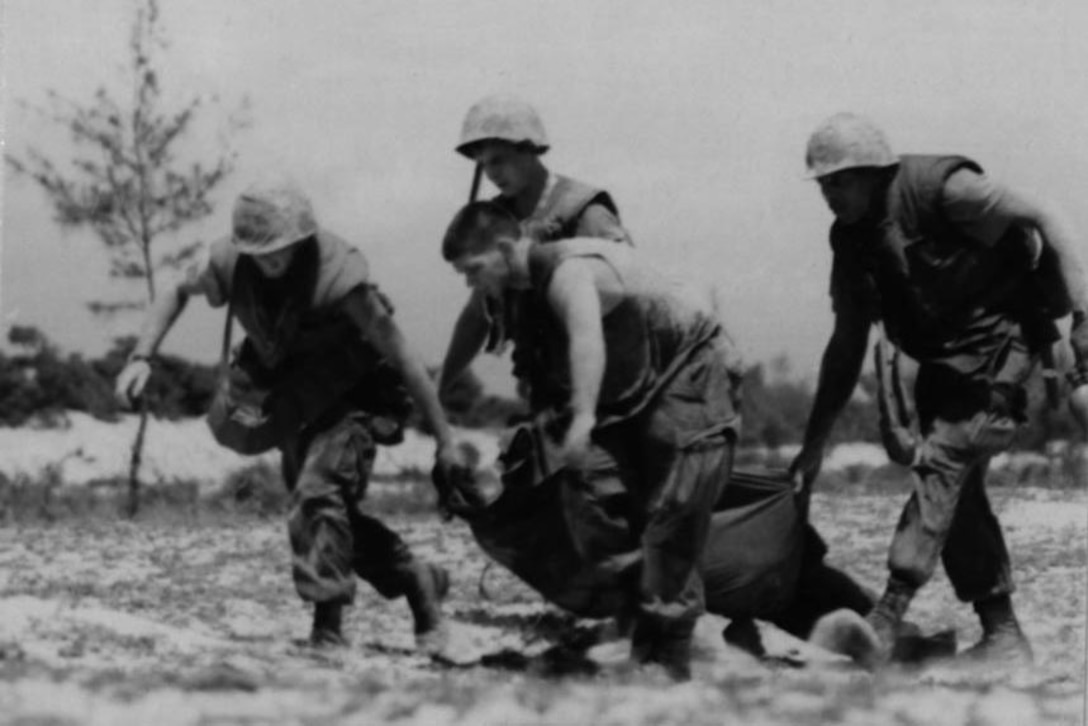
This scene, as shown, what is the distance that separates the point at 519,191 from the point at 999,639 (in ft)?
7.57

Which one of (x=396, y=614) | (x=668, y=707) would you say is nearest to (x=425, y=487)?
(x=396, y=614)

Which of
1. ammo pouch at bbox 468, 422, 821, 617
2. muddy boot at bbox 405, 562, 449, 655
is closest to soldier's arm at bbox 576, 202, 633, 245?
ammo pouch at bbox 468, 422, 821, 617

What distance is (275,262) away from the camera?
22.1ft

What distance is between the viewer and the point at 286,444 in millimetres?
7086

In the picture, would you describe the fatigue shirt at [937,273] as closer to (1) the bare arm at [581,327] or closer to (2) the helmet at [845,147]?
(2) the helmet at [845,147]

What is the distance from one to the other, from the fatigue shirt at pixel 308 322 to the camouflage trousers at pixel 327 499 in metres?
0.09

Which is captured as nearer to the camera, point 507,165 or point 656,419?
point 656,419

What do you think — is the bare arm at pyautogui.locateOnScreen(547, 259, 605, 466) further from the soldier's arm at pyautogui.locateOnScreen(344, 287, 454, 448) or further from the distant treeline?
the distant treeline

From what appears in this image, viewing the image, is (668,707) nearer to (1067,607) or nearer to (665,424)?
(665,424)

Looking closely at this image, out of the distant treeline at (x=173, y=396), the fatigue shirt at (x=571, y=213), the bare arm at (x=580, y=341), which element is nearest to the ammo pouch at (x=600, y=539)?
the bare arm at (x=580, y=341)

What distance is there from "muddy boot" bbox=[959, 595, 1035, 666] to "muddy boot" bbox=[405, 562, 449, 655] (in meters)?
1.80

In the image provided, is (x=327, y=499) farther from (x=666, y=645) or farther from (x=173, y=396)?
(x=173, y=396)

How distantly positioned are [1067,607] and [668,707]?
3.11 m

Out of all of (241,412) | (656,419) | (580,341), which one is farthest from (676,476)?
(241,412)
